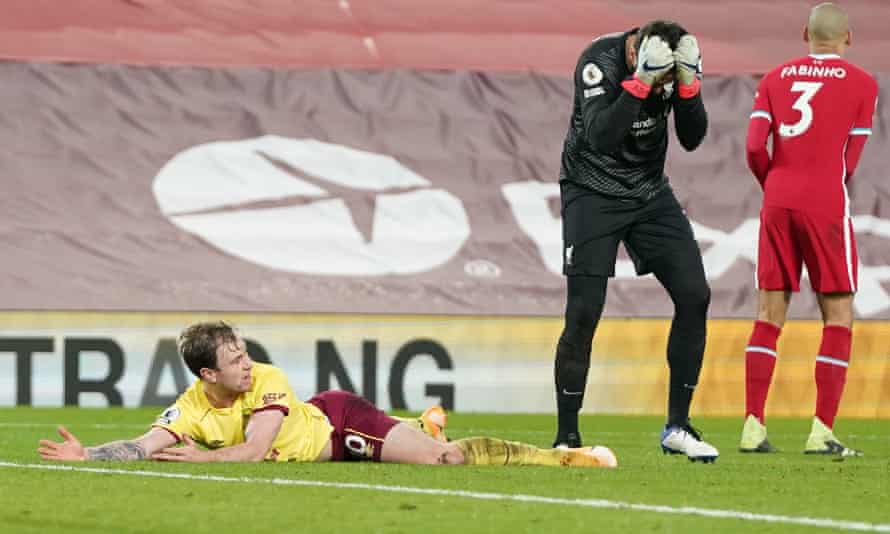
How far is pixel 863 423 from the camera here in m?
11.1

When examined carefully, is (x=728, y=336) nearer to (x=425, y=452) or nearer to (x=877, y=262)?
(x=877, y=262)

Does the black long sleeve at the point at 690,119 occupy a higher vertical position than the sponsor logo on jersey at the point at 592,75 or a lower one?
lower

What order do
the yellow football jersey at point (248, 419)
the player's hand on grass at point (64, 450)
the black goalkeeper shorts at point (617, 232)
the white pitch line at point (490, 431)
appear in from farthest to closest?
the white pitch line at point (490, 431) → the black goalkeeper shorts at point (617, 232) → the yellow football jersey at point (248, 419) → the player's hand on grass at point (64, 450)

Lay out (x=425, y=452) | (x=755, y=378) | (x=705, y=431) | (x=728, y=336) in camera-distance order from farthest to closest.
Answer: (x=728, y=336), (x=705, y=431), (x=755, y=378), (x=425, y=452)

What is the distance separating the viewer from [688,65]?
23.7 ft

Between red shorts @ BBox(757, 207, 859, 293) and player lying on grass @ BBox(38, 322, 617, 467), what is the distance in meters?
1.61

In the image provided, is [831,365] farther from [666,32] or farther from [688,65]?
[666,32]

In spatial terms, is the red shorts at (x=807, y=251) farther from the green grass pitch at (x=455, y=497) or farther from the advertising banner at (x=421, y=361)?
the advertising banner at (x=421, y=361)

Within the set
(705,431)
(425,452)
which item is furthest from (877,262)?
(425,452)

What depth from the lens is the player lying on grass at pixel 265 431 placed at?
6.65 meters

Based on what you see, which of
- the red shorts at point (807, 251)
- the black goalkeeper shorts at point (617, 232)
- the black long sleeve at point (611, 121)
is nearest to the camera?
the black long sleeve at point (611, 121)

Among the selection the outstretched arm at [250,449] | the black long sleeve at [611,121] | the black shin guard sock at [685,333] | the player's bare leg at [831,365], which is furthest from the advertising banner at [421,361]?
the outstretched arm at [250,449]

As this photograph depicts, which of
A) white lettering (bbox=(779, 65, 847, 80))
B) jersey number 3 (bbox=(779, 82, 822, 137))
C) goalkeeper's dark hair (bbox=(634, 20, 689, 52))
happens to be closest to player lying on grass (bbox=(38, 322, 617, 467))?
goalkeeper's dark hair (bbox=(634, 20, 689, 52))

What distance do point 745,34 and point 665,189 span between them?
5451mm
